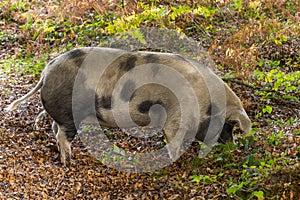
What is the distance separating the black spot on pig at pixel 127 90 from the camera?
586 centimetres

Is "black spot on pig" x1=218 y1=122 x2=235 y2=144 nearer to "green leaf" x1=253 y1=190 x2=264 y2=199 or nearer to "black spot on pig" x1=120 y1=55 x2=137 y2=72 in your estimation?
"black spot on pig" x1=120 y1=55 x2=137 y2=72

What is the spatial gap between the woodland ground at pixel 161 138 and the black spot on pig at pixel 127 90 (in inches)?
40.0

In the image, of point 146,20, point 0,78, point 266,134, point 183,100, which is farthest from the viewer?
point 146,20

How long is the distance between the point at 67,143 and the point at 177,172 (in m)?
1.56

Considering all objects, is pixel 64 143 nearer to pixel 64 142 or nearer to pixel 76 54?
pixel 64 142

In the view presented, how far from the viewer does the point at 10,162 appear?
591 centimetres

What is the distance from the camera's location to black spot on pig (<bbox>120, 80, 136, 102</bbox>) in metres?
5.86

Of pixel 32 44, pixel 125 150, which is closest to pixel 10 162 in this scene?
pixel 125 150

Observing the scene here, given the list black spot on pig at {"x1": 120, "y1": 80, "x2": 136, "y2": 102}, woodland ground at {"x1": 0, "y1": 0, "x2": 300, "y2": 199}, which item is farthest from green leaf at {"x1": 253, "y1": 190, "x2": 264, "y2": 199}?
black spot on pig at {"x1": 120, "y1": 80, "x2": 136, "y2": 102}

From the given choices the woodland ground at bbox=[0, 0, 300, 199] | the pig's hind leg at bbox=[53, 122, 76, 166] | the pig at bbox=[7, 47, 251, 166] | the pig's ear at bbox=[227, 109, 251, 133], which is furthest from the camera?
the pig's hind leg at bbox=[53, 122, 76, 166]

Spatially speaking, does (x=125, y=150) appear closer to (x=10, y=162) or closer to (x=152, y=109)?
(x=152, y=109)

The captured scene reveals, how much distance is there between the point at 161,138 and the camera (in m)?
6.95

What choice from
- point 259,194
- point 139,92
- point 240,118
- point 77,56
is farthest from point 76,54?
point 259,194

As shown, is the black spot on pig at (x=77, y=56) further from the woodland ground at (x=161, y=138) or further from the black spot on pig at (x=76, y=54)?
the woodland ground at (x=161, y=138)
